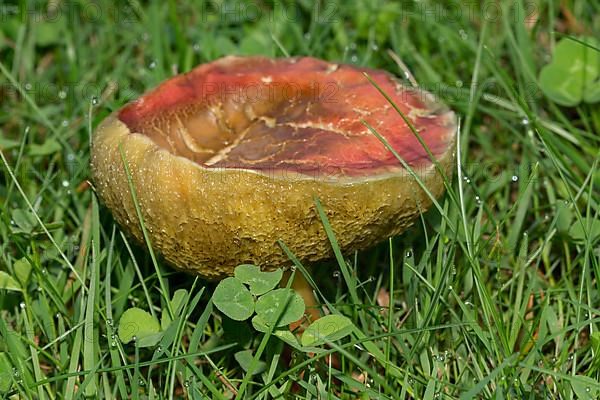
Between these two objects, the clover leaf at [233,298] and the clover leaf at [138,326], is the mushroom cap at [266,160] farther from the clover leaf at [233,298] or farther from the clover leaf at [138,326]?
the clover leaf at [138,326]

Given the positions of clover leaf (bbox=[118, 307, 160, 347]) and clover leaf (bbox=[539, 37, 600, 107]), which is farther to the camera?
clover leaf (bbox=[539, 37, 600, 107])

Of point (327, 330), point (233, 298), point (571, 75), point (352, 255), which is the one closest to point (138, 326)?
point (233, 298)

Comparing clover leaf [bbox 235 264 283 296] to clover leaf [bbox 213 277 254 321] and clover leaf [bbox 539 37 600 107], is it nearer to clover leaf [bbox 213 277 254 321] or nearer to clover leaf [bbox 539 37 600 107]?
clover leaf [bbox 213 277 254 321]

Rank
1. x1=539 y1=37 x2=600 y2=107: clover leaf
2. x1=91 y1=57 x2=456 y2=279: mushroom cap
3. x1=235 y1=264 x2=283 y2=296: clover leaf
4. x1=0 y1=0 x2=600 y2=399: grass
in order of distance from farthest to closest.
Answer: x1=539 y1=37 x2=600 y2=107: clover leaf → x1=0 y1=0 x2=600 y2=399: grass → x1=235 y1=264 x2=283 y2=296: clover leaf → x1=91 y1=57 x2=456 y2=279: mushroom cap

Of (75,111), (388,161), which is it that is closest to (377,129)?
(388,161)

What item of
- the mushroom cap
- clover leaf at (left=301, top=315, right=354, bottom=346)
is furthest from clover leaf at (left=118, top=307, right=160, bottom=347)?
clover leaf at (left=301, top=315, right=354, bottom=346)
